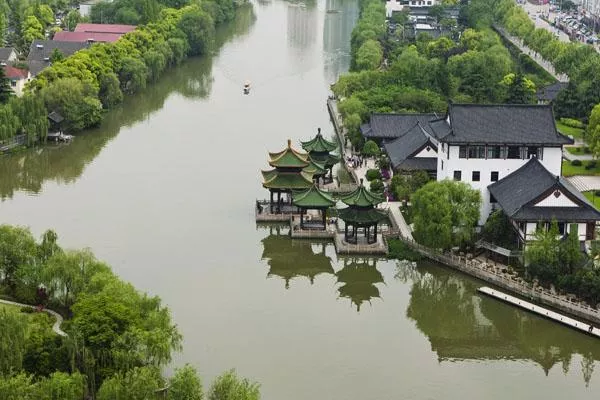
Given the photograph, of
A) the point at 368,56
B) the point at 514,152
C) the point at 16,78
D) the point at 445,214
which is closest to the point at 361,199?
the point at 445,214

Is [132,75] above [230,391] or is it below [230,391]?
above

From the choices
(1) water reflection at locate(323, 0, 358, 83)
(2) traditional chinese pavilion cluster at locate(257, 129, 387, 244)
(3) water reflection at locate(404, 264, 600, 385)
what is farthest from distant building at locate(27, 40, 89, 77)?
(3) water reflection at locate(404, 264, 600, 385)

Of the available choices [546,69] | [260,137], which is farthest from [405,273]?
[546,69]

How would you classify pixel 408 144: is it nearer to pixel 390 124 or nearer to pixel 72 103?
pixel 390 124

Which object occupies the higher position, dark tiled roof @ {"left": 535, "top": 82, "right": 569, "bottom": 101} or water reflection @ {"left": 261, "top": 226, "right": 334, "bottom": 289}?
dark tiled roof @ {"left": 535, "top": 82, "right": 569, "bottom": 101}

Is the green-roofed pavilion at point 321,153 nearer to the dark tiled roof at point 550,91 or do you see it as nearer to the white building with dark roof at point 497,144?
the white building with dark roof at point 497,144

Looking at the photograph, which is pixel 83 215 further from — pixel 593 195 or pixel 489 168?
pixel 593 195

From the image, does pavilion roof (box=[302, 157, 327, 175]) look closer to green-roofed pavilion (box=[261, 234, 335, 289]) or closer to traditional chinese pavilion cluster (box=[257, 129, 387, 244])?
traditional chinese pavilion cluster (box=[257, 129, 387, 244])

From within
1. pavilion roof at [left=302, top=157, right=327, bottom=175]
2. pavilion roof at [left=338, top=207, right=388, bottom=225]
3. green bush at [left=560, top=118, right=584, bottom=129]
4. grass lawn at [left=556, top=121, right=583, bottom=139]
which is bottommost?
grass lawn at [left=556, top=121, right=583, bottom=139]
